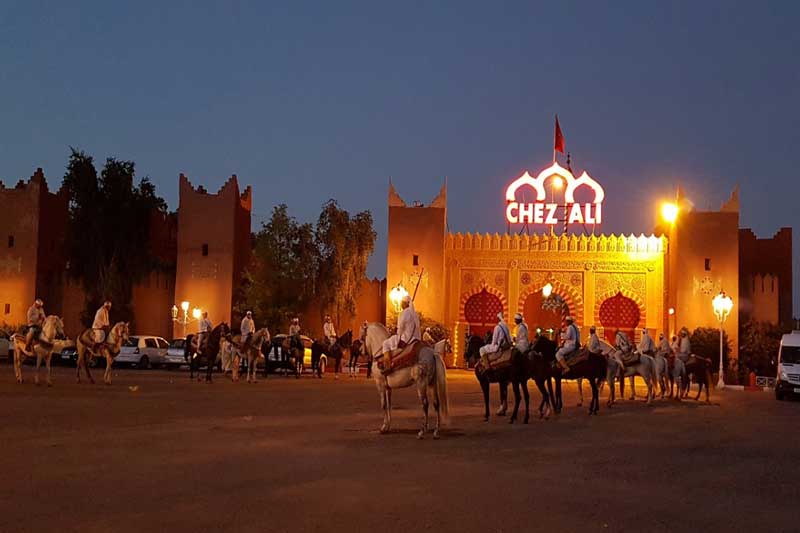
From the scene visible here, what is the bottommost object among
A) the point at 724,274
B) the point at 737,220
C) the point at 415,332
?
the point at 415,332

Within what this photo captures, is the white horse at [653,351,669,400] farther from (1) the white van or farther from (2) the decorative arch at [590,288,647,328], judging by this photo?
(2) the decorative arch at [590,288,647,328]

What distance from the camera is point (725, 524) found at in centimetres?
631

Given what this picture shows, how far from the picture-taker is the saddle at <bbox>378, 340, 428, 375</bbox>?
37.2 feet

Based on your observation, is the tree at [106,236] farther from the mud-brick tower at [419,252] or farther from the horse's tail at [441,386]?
the horse's tail at [441,386]

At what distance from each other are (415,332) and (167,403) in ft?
19.5

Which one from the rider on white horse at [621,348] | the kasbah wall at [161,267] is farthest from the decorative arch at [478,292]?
the rider on white horse at [621,348]

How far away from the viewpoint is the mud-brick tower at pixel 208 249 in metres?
38.6

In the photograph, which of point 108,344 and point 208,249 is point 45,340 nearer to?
point 108,344

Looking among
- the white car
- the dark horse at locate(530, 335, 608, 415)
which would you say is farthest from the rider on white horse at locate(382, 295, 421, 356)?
the white car

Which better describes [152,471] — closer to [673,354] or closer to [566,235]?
[673,354]

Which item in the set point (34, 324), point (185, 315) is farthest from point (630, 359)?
point (185, 315)

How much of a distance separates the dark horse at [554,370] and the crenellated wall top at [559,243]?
21094 millimetres

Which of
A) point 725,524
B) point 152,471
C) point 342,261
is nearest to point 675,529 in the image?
point 725,524

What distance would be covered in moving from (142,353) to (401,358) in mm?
22203
